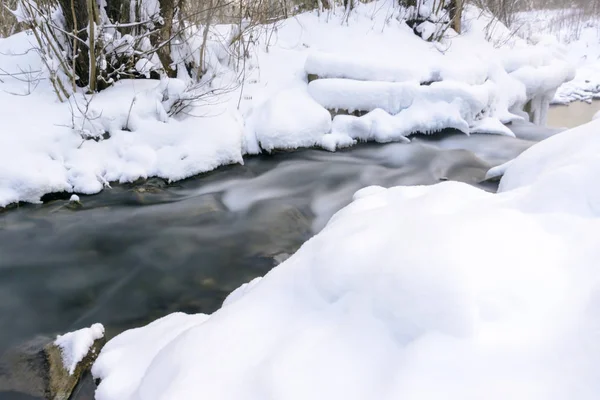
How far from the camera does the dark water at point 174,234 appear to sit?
7.84 ft

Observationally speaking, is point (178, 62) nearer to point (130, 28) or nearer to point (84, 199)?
point (130, 28)

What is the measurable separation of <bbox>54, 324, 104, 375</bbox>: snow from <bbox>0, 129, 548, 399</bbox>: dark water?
9.3 inches

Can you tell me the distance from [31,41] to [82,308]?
3516 millimetres

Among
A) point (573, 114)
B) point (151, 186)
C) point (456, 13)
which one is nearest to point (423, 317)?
point (151, 186)

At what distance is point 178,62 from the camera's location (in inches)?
185

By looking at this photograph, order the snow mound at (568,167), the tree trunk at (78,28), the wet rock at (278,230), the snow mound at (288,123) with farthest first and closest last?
the snow mound at (288,123) → the tree trunk at (78,28) → the wet rock at (278,230) → the snow mound at (568,167)

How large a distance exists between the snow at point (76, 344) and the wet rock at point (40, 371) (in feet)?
0.05

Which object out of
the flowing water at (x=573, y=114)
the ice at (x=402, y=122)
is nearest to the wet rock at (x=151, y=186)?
the ice at (x=402, y=122)

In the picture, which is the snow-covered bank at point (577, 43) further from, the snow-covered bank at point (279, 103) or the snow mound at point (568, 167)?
the snow mound at point (568, 167)

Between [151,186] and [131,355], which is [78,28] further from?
[131,355]

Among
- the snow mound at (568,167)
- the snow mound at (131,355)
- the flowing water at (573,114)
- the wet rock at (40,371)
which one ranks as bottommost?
the flowing water at (573,114)

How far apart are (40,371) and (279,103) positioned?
3.36 m

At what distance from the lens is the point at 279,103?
454 cm

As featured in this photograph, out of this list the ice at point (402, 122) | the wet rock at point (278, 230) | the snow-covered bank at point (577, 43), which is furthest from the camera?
the snow-covered bank at point (577, 43)
